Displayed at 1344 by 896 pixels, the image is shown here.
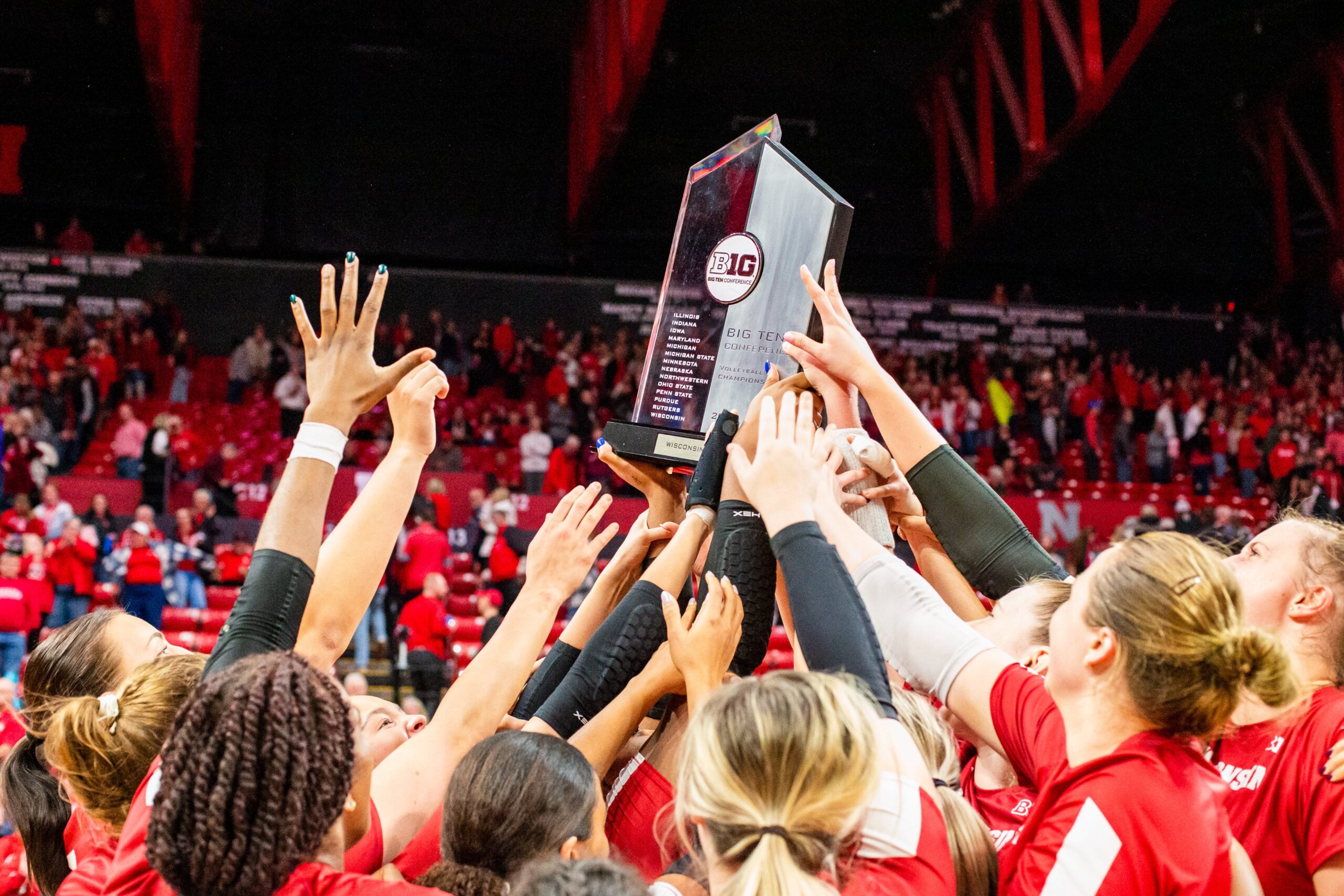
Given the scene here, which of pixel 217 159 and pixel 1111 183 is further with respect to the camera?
pixel 1111 183

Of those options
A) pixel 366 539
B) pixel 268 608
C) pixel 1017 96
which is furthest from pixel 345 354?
pixel 1017 96

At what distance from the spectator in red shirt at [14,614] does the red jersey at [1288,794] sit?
848cm

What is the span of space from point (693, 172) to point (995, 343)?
14.9 meters

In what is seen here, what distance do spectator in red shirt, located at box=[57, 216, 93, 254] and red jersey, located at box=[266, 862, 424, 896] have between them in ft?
A: 52.8

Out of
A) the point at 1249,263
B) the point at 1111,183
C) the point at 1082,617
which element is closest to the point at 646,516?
the point at 1082,617

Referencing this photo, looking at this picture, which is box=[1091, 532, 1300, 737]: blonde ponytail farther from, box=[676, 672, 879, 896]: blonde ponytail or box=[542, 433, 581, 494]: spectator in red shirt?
box=[542, 433, 581, 494]: spectator in red shirt

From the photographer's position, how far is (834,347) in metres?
2.12

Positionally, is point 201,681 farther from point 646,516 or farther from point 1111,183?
point 1111,183

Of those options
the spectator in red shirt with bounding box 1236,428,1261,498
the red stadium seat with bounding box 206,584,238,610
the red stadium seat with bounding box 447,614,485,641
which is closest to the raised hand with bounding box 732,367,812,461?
the red stadium seat with bounding box 447,614,485,641

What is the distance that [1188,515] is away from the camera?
13.1 meters

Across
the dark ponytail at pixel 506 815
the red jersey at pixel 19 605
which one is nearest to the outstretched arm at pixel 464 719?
the dark ponytail at pixel 506 815

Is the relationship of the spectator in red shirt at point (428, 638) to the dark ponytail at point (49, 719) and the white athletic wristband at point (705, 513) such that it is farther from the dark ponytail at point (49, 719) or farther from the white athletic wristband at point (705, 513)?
the white athletic wristband at point (705, 513)

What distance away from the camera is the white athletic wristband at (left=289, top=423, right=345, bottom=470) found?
1845 millimetres

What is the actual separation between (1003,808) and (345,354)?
133 cm
